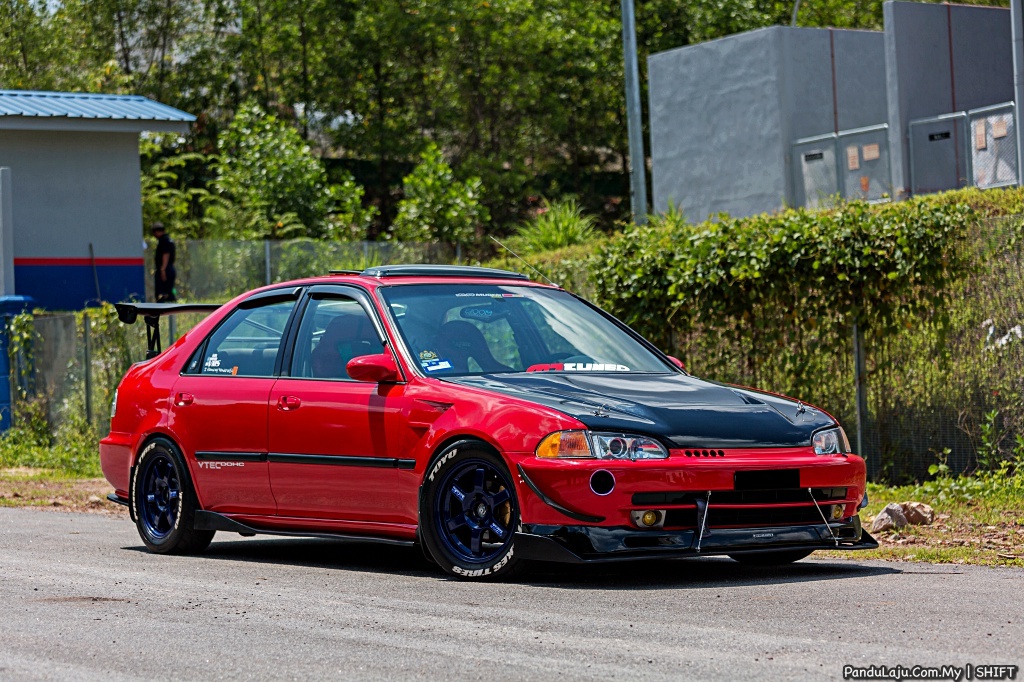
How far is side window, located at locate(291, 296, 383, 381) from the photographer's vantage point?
28.7 ft

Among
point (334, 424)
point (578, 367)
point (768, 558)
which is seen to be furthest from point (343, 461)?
point (768, 558)

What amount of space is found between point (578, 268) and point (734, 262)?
2756 mm

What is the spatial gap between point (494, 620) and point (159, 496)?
386 cm

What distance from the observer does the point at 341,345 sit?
884cm

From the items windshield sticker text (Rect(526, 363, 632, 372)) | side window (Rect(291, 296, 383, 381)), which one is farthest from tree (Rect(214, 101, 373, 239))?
windshield sticker text (Rect(526, 363, 632, 372))

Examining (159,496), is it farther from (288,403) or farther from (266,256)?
(266,256)

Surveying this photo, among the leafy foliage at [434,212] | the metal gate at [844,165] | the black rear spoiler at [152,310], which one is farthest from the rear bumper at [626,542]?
the leafy foliage at [434,212]

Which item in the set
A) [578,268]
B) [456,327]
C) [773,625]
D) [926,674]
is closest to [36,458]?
[578,268]

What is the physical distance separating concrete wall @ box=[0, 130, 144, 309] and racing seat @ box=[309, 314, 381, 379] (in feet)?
57.8

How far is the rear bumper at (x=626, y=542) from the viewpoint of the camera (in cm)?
730

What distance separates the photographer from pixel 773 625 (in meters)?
6.24

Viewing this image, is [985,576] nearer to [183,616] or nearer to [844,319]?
[183,616]

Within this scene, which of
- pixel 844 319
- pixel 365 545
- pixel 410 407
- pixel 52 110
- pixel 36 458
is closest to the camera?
pixel 410 407

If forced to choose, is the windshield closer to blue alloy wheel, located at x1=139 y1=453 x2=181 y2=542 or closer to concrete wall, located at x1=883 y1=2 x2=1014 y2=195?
blue alloy wheel, located at x1=139 y1=453 x2=181 y2=542
